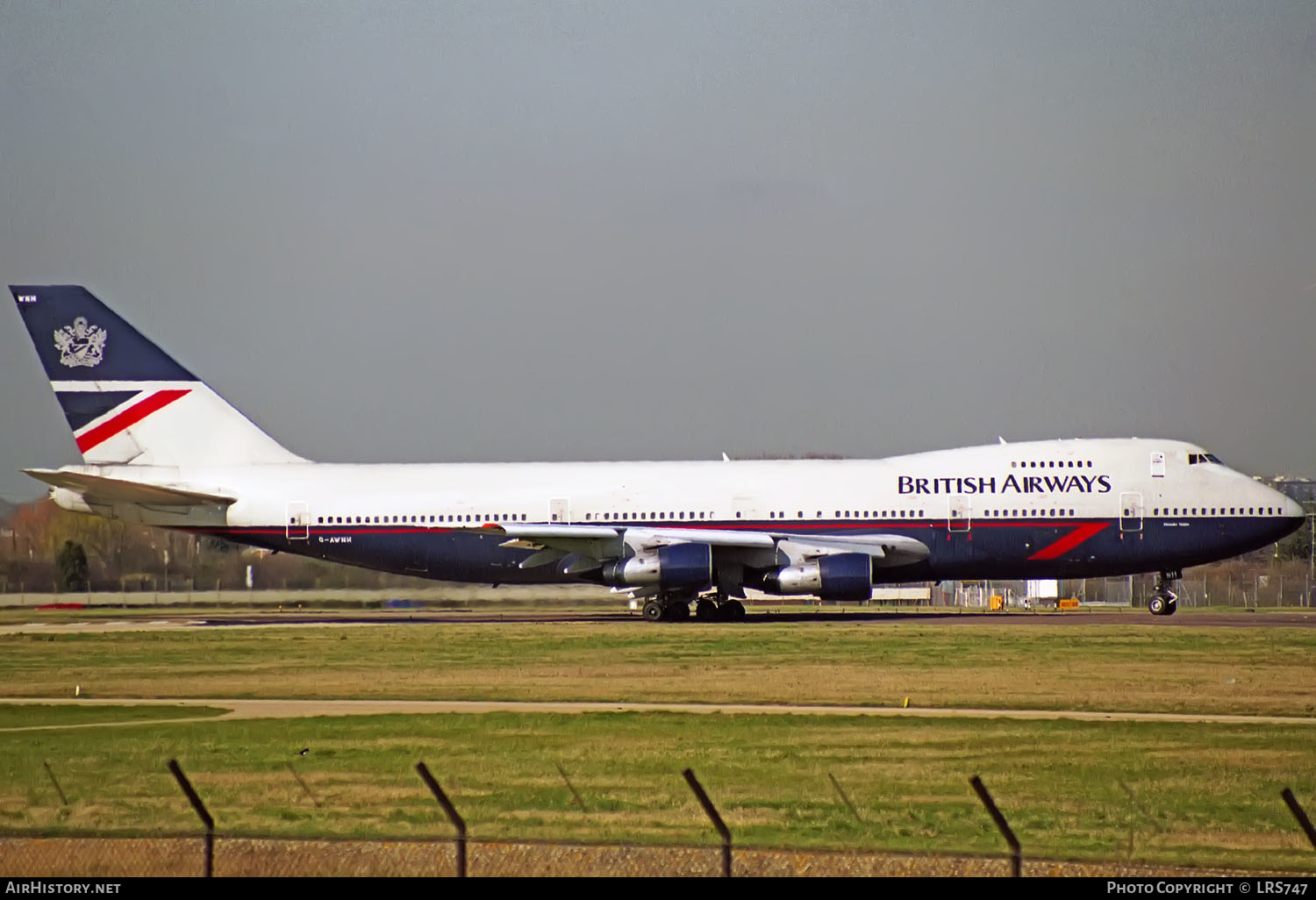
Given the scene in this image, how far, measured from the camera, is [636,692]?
88.2 ft

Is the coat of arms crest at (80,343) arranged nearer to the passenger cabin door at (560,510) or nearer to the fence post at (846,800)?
the passenger cabin door at (560,510)

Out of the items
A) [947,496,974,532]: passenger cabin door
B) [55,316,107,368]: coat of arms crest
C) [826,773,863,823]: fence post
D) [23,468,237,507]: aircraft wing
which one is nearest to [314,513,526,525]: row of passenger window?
[23,468,237,507]: aircraft wing

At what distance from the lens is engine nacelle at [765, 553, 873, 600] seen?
1725 inches

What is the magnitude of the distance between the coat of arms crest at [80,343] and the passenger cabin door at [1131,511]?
103ft

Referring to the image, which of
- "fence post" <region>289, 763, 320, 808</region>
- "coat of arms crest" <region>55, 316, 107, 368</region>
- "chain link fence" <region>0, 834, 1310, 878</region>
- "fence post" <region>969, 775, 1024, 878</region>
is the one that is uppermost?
"coat of arms crest" <region>55, 316, 107, 368</region>

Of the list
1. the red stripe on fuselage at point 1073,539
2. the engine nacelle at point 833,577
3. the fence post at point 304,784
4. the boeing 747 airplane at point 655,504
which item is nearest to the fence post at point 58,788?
the fence post at point 304,784

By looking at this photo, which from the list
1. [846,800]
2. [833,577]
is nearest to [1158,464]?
[833,577]

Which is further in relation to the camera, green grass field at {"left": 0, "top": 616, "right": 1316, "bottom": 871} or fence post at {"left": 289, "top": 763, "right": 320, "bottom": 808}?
fence post at {"left": 289, "top": 763, "right": 320, "bottom": 808}

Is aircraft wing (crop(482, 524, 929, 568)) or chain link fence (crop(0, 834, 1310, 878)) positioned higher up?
aircraft wing (crop(482, 524, 929, 568))

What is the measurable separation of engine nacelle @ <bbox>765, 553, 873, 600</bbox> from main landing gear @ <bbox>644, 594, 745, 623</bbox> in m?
2.45

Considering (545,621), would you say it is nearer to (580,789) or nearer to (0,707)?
(0,707)

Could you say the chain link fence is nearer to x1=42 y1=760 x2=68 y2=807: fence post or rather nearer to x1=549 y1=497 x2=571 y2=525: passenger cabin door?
x1=42 y1=760 x2=68 y2=807: fence post

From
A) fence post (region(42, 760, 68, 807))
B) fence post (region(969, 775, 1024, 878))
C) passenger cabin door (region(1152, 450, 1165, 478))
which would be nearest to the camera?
fence post (region(969, 775, 1024, 878))

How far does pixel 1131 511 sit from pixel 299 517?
974 inches
